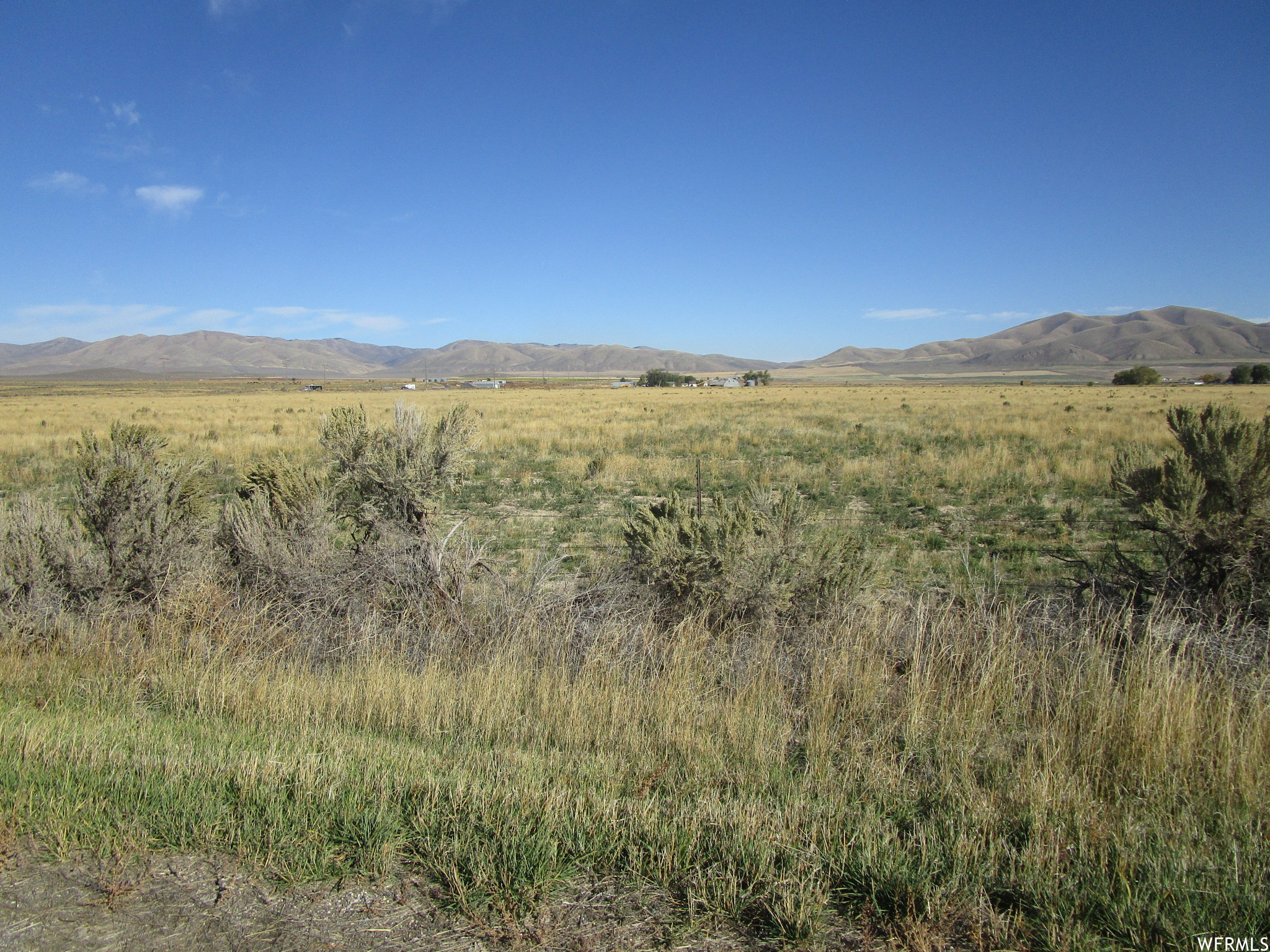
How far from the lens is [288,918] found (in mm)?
2158

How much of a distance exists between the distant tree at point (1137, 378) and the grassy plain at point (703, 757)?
286ft

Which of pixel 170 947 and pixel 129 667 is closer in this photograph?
pixel 170 947

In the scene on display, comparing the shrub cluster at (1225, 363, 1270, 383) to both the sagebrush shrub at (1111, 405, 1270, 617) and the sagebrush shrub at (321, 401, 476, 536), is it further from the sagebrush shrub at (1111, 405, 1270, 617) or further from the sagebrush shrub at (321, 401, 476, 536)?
the sagebrush shrub at (321, 401, 476, 536)

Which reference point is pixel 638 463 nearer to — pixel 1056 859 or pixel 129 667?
pixel 129 667

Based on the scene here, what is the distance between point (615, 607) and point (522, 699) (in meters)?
1.52

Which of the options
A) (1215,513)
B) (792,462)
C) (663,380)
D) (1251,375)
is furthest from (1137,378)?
(1215,513)

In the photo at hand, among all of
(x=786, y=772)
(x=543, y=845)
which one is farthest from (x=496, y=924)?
(x=786, y=772)

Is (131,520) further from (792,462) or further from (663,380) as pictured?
(663,380)

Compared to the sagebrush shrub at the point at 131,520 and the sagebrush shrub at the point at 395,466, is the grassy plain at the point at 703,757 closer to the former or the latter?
the sagebrush shrub at the point at 131,520

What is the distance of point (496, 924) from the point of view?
6.85ft

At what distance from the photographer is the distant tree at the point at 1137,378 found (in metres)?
75.1

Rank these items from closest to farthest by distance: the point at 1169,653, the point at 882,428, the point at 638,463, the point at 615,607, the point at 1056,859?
the point at 1056,859 < the point at 1169,653 < the point at 615,607 < the point at 638,463 < the point at 882,428

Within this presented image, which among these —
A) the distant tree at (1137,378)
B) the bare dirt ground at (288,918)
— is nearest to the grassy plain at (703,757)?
the bare dirt ground at (288,918)

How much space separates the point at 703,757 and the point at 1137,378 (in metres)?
93.4
